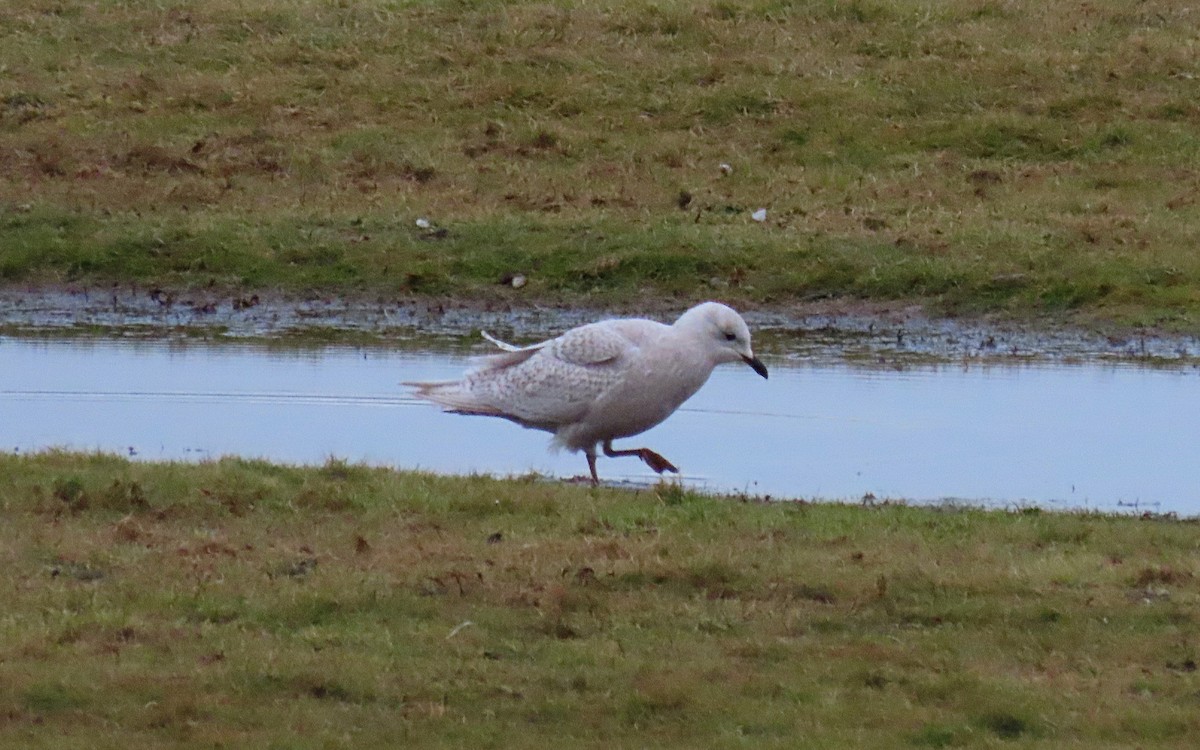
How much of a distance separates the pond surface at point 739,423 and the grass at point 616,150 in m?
2.17

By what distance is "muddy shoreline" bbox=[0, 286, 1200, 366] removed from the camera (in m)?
14.1

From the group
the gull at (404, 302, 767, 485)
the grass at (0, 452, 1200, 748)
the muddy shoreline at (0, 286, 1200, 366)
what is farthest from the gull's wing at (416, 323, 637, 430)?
the muddy shoreline at (0, 286, 1200, 366)

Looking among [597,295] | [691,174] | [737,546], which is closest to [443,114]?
[691,174]

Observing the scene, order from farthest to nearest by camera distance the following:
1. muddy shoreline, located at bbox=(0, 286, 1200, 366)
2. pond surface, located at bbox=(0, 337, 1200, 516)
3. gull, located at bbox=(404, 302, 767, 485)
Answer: muddy shoreline, located at bbox=(0, 286, 1200, 366)
pond surface, located at bbox=(0, 337, 1200, 516)
gull, located at bbox=(404, 302, 767, 485)

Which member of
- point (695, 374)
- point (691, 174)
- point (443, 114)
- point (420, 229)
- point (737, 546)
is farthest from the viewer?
point (443, 114)

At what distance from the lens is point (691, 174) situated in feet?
59.2

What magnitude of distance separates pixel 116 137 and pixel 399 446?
8377 mm

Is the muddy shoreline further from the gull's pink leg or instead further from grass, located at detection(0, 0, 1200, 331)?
the gull's pink leg

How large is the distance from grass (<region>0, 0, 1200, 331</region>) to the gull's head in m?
5.40

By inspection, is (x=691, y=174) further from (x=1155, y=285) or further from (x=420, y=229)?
(x=1155, y=285)

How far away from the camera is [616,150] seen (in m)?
18.5

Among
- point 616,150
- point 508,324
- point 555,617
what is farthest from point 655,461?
point 616,150

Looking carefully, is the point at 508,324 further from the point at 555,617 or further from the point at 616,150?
the point at 555,617

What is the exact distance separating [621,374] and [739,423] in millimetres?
2005
